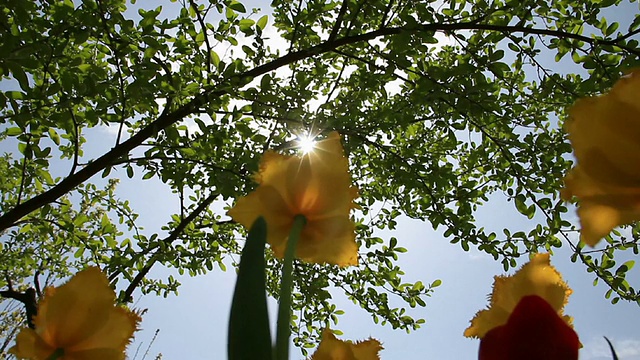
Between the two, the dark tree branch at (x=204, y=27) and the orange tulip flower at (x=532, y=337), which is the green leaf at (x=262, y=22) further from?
the orange tulip flower at (x=532, y=337)

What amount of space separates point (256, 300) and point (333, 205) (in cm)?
12

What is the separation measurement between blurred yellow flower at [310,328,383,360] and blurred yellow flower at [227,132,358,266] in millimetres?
65

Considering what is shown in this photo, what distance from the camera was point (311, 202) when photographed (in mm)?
374

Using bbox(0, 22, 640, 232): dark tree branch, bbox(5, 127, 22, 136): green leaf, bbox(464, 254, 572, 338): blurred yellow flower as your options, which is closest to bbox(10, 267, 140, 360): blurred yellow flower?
bbox(464, 254, 572, 338): blurred yellow flower

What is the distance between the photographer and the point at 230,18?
278cm

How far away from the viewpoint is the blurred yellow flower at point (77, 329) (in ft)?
1.19

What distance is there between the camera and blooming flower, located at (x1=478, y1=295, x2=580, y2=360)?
0.22m

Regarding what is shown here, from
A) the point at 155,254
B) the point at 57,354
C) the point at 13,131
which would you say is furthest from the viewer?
the point at 155,254

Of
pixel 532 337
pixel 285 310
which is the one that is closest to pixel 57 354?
pixel 285 310

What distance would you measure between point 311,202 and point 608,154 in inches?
7.8

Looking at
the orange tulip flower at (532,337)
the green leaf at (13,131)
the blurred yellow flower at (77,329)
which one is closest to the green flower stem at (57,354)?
the blurred yellow flower at (77,329)

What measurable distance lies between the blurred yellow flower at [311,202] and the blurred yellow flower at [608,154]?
0.15 meters

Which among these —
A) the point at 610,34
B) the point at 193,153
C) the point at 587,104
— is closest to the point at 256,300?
the point at 587,104

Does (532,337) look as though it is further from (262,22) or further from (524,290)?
→ (262,22)
